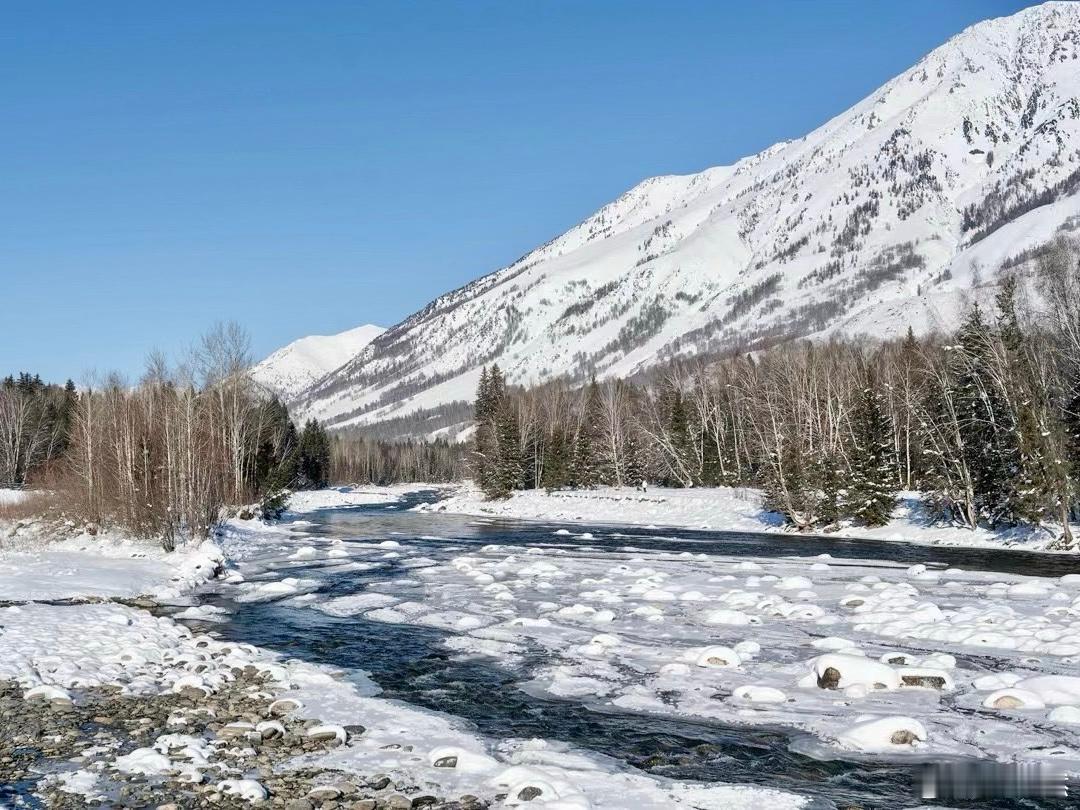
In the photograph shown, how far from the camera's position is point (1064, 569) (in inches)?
1083

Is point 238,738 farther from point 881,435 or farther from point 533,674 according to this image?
point 881,435

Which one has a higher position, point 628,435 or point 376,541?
point 628,435

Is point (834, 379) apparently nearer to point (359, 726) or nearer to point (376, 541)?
point (376, 541)

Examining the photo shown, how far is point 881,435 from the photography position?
48.3 meters

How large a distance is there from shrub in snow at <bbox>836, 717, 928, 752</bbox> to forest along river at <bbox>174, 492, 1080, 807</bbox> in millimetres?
432

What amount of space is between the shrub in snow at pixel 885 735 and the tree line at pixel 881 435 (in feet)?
90.9

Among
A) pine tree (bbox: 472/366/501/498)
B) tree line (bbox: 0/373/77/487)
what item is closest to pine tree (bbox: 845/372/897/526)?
pine tree (bbox: 472/366/501/498)

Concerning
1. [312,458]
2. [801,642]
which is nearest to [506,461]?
[312,458]

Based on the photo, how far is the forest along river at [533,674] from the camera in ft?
31.7

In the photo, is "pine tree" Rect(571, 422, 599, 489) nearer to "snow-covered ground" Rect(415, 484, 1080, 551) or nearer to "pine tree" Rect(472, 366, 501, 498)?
"snow-covered ground" Rect(415, 484, 1080, 551)

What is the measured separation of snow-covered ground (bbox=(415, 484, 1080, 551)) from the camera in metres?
38.7

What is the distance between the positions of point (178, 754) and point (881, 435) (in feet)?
150

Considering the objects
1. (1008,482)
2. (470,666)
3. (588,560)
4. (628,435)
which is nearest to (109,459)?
(588,560)

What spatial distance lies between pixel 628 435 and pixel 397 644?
64.1m
